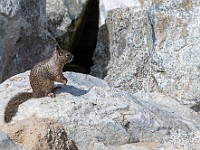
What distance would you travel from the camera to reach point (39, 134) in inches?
207

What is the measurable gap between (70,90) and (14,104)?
0.59 m

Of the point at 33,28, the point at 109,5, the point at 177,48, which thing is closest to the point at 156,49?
the point at 177,48

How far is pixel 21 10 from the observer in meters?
7.91

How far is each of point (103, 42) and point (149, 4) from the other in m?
1.03

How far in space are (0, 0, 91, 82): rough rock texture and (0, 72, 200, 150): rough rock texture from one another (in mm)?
1486

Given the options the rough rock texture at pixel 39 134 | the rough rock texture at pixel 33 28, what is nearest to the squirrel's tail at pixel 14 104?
the rough rock texture at pixel 39 134

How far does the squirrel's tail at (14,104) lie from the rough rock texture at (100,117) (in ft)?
0.15

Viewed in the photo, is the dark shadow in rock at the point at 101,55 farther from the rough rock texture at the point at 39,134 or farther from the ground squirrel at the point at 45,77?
the rough rock texture at the point at 39,134

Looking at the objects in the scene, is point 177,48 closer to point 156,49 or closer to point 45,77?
point 156,49

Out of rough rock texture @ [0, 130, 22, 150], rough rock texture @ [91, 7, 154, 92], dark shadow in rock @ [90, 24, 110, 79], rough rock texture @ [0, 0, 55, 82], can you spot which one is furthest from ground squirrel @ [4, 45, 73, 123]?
dark shadow in rock @ [90, 24, 110, 79]

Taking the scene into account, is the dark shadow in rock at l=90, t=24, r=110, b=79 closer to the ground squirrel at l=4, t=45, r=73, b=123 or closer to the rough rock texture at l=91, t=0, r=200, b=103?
the rough rock texture at l=91, t=0, r=200, b=103

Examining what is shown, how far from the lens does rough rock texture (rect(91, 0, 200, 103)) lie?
287 inches

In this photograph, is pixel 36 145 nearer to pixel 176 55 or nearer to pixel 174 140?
pixel 174 140

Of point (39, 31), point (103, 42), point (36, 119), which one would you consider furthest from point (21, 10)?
point (36, 119)
